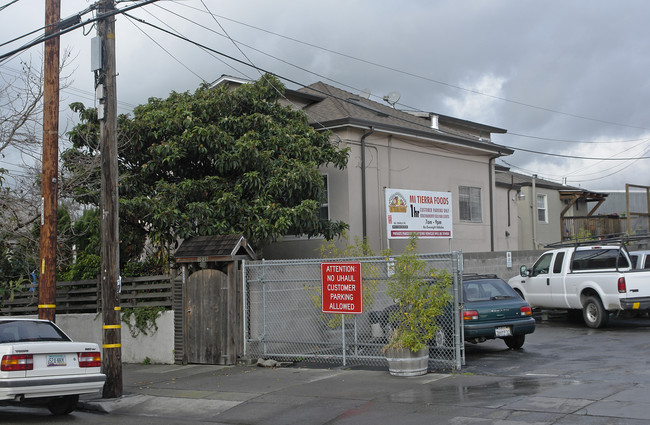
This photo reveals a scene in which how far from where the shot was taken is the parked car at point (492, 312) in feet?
38.9

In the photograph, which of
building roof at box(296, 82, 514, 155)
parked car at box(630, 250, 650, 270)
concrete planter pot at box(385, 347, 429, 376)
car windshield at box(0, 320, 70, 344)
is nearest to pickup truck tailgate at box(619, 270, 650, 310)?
parked car at box(630, 250, 650, 270)

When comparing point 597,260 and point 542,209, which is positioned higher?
point 542,209

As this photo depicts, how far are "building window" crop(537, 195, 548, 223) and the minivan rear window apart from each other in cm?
1594

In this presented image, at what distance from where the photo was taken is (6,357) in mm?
8656

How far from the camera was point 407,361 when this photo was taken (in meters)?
10.6

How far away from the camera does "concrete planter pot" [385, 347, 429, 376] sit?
1056cm

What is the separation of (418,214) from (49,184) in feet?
32.5

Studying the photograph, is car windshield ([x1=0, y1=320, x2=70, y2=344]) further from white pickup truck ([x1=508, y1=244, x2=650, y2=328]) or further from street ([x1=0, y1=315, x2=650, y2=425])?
white pickup truck ([x1=508, y1=244, x2=650, y2=328])

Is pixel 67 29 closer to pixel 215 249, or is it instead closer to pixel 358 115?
pixel 215 249

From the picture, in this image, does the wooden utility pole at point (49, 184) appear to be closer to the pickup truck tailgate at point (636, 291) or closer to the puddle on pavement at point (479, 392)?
the puddle on pavement at point (479, 392)

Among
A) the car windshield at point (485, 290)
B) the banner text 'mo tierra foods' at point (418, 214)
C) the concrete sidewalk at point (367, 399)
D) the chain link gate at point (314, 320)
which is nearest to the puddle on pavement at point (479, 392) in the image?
the concrete sidewalk at point (367, 399)

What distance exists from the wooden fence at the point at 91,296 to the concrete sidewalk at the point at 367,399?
8.27ft

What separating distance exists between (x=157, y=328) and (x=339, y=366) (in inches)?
173

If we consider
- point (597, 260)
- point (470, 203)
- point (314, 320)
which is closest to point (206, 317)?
point (314, 320)
